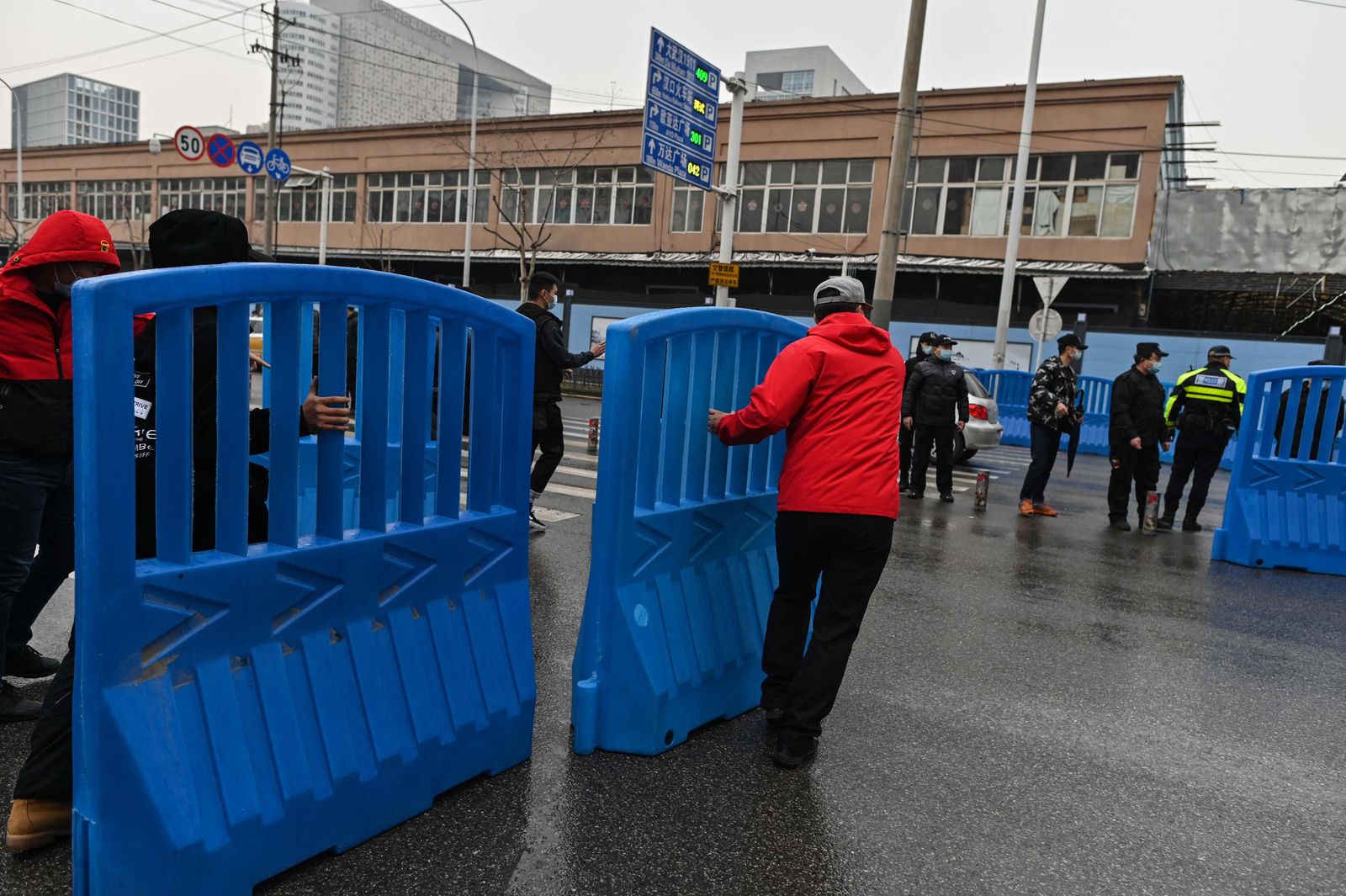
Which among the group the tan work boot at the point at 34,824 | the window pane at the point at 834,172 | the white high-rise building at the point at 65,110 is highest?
the white high-rise building at the point at 65,110

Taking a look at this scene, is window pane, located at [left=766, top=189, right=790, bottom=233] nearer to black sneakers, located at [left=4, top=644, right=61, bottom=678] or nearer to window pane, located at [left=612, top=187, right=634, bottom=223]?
window pane, located at [left=612, top=187, right=634, bottom=223]

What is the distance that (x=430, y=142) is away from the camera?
4050 centimetres

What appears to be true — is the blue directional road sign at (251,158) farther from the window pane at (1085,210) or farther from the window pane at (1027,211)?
the window pane at (1085,210)

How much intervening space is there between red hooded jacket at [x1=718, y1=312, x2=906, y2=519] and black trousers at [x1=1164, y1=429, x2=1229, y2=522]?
712 centimetres

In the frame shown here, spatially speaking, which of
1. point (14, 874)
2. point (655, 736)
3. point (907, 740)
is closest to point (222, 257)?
point (14, 874)

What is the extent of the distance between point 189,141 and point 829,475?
21.0 meters

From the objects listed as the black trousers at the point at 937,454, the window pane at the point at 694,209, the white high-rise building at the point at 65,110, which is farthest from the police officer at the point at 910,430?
the white high-rise building at the point at 65,110

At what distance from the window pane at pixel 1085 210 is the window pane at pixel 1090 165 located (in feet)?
1.16

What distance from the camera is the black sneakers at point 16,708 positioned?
3539mm

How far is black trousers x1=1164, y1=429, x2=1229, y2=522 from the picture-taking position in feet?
31.2

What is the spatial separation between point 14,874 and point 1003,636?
4884 millimetres

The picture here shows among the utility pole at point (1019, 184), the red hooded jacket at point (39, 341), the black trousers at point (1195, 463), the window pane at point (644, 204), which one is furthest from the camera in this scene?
the window pane at point (644, 204)

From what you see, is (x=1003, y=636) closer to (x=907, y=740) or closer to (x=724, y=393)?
(x=907, y=740)

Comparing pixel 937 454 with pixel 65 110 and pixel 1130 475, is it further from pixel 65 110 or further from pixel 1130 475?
pixel 65 110
